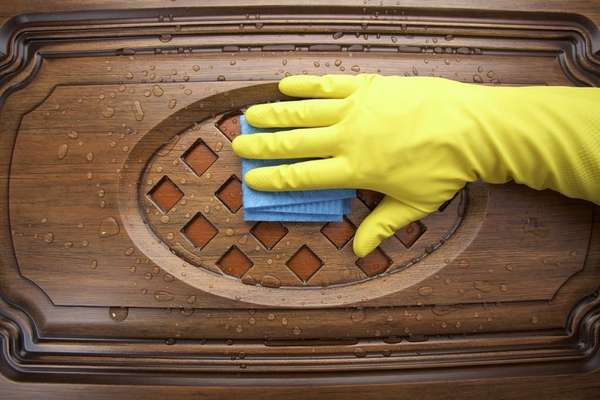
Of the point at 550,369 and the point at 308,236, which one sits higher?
the point at 308,236

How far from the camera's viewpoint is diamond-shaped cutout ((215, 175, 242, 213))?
0.78 m

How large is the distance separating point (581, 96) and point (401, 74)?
0.90ft

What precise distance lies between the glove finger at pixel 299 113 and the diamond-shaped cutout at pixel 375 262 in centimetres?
23

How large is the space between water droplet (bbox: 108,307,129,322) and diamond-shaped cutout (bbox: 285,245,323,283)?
0.90 ft

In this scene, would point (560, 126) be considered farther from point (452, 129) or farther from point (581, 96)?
point (452, 129)

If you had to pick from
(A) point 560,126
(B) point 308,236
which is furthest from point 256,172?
(A) point 560,126

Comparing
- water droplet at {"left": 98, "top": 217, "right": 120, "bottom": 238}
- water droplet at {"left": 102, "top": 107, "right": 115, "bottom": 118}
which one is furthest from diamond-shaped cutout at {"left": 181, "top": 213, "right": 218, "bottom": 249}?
water droplet at {"left": 102, "top": 107, "right": 115, "bottom": 118}

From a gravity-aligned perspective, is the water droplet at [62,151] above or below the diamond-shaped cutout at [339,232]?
above

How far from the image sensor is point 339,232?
780mm

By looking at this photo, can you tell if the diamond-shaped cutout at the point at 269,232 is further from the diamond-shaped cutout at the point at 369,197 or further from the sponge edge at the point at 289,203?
the diamond-shaped cutout at the point at 369,197

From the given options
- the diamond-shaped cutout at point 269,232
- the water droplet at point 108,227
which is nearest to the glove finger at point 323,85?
the diamond-shaped cutout at point 269,232

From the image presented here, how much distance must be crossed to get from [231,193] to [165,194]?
109 millimetres

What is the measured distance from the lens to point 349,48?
79 centimetres

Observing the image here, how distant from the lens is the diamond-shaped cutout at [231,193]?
2.55 feet
